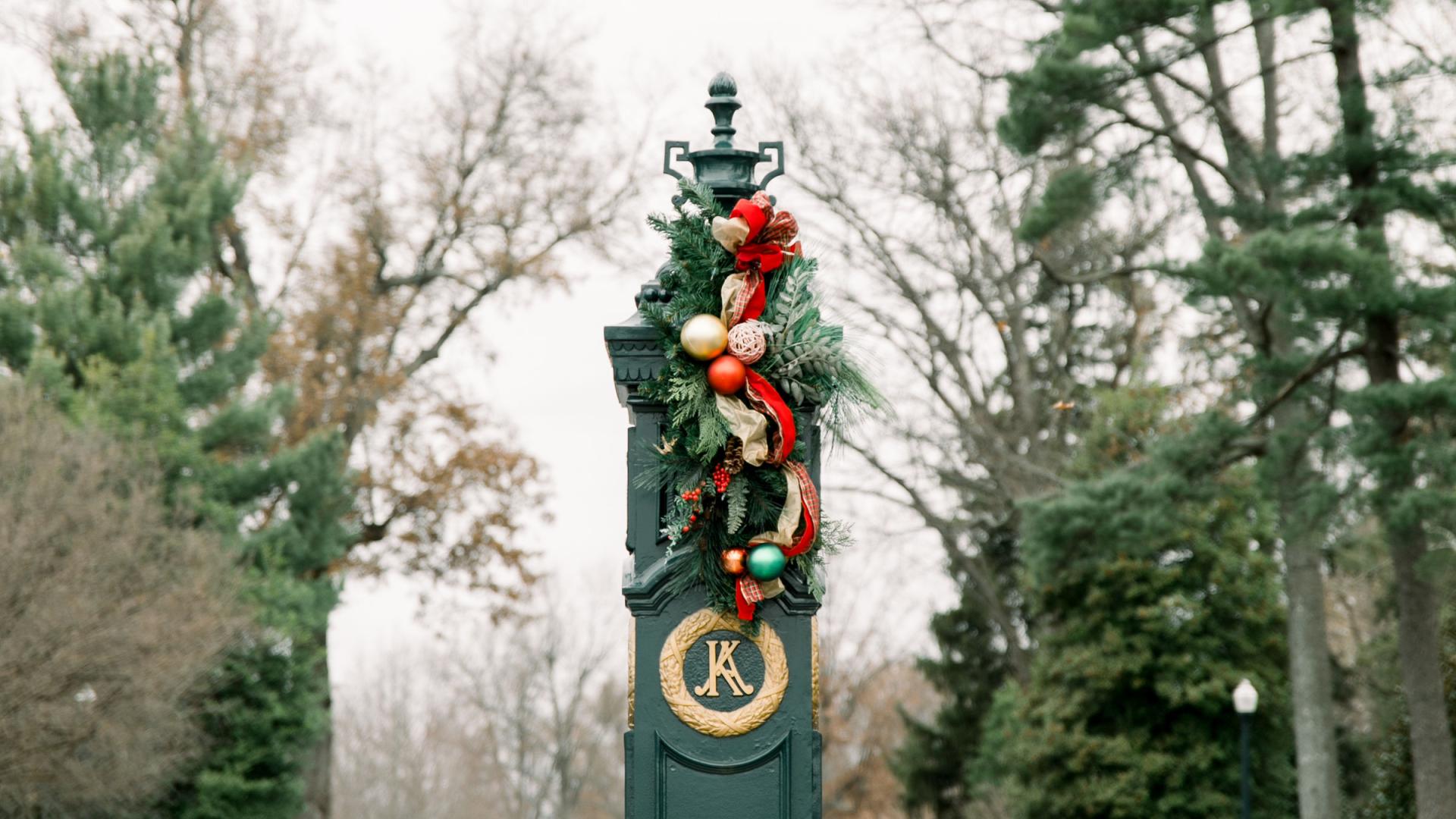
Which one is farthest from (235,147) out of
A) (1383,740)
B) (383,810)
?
(383,810)

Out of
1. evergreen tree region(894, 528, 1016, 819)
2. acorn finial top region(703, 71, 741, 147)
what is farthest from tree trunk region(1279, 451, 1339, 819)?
acorn finial top region(703, 71, 741, 147)

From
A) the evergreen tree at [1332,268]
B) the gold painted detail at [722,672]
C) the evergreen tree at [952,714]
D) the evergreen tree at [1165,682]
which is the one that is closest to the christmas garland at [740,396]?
the gold painted detail at [722,672]

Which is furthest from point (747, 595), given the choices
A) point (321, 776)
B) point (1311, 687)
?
point (321, 776)

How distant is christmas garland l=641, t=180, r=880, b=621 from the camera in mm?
5379

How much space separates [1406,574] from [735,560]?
469 inches

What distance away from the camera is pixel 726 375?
17.6ft

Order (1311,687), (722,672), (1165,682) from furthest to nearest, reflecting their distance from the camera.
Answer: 1. (1165,682)
2. (1311,687)
3. (722,672)

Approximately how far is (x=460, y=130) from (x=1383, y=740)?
1475 centimetres

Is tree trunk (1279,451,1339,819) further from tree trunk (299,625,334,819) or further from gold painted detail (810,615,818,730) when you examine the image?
gold painted detail (810,615,818,730)

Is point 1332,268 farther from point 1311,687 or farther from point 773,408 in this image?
point 773,408

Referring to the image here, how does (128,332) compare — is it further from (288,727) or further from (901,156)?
(901,156)

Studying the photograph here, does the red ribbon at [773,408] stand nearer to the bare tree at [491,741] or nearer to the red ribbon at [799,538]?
the red ribbon at [799,538]

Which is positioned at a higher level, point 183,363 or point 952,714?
point 183,363

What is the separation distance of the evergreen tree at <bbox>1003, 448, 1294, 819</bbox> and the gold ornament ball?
Result: 16670 mm
